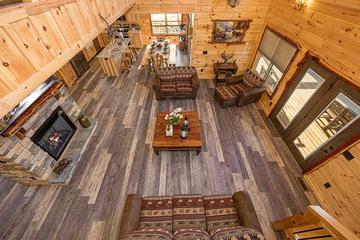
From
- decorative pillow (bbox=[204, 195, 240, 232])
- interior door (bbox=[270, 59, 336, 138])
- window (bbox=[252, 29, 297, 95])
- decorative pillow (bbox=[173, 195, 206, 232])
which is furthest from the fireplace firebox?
window (bbox=[252, 29, 297, 95])

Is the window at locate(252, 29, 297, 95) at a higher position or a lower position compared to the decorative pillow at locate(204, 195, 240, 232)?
higher

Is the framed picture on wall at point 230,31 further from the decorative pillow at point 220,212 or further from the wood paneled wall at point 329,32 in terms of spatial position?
the decorative pillow at point 220,212

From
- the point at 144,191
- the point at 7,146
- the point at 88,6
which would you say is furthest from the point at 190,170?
the point at 88,6

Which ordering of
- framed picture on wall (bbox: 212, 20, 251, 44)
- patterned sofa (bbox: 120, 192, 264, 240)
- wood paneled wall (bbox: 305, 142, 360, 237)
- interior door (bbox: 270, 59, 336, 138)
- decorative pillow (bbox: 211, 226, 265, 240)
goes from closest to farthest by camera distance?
decorative pillow (bbox: 211, 226, 265, 240) → patterned sofa (bbox: 120, 192, 264, 240) → wood paneled wall (bbox: 305, 142, 360, 237) → interior door (bbox: 270, 59, 336, 138) → framed picture on wall (bbox: 212, 20, 251, 44)

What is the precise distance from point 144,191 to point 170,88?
3.50m

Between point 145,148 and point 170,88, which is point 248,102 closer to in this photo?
point 170,88

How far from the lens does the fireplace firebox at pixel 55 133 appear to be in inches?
136

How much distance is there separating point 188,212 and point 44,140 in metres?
3.41

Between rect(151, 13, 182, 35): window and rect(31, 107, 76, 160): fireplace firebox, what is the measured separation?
28.3 feet

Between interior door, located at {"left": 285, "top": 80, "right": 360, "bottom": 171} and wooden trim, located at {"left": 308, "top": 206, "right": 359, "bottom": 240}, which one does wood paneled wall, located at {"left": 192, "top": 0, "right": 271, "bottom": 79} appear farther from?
wooden trim, located at {"left": 308, "top": 206, "right": 359, "bottom": 240}

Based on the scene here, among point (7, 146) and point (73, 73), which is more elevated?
point (73, 73)

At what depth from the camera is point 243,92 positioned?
5.13 meters

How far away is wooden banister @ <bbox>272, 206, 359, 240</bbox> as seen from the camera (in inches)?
69.8

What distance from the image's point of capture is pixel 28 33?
1.67 metres
